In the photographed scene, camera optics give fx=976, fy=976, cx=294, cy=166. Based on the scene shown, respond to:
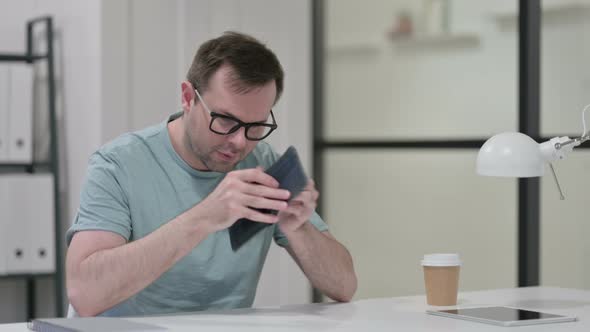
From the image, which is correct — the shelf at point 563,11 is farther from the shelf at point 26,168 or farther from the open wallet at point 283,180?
the shelf at point 26,168

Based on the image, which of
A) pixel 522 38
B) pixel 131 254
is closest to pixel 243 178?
pixel 131 254

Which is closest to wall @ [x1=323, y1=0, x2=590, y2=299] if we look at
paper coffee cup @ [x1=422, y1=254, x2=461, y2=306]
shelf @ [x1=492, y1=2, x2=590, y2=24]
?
shelf @ [x1=492, y1=2, x2=590, y2=24]

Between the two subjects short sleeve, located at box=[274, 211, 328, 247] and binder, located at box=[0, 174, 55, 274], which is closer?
short sleeve, located at box=[274, 211, 328, 247]

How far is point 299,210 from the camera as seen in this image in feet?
Answer: 6.80

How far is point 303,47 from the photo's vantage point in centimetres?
381

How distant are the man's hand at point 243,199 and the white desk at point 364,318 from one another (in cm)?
20

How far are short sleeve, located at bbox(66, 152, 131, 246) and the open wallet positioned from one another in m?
0.25

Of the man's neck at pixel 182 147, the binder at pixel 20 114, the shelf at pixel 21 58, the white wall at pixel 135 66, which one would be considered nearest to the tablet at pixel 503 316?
the man's neck at pixel 182 147

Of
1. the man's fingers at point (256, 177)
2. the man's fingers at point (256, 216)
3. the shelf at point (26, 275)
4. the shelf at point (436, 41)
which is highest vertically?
the shelf at point (436, 41)

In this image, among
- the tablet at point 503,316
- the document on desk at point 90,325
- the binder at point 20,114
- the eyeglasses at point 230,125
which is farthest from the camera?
the binder at point 20,114

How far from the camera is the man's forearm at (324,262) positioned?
7.41 ft

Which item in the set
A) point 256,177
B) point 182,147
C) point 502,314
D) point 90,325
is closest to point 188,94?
point 182,147

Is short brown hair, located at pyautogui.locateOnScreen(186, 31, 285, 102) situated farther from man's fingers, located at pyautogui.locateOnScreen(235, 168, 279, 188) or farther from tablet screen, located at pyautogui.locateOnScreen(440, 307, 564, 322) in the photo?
tablet screen, located at pyautogui.locateOnScreen(440, 307, 564, 322)

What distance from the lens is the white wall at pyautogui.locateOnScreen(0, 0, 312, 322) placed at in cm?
335
